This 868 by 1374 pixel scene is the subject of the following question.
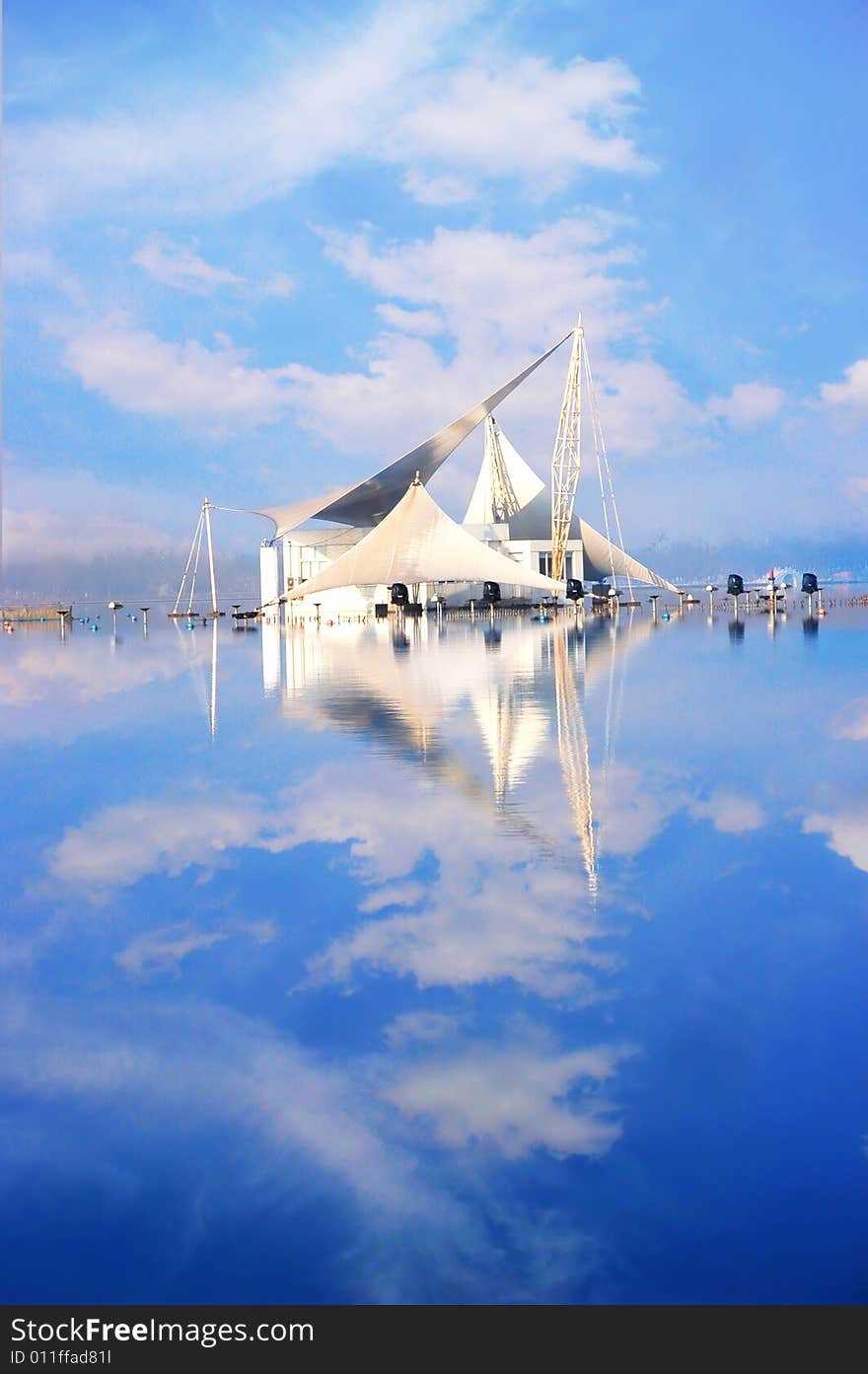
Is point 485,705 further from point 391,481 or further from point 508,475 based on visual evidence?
point 508,475

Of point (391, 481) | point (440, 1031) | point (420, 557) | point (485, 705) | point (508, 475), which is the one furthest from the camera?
point (508, 475)

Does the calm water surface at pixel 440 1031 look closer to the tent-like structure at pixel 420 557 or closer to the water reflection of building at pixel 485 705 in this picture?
the water reflection of building at pixel 485 705

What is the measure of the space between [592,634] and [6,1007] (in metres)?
33.4

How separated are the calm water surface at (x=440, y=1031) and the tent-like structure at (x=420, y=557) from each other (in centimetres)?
3660

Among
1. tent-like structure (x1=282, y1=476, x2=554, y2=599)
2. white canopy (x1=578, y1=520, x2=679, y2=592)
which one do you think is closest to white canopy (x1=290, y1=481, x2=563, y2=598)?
tent-like structure (x1=282, y1=476, x2=554, y2=599)

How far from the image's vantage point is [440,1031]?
15.2 feet

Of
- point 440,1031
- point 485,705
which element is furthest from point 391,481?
point 440,1031

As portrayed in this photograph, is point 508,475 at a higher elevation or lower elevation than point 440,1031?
higher

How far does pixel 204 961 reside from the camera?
5.63 m

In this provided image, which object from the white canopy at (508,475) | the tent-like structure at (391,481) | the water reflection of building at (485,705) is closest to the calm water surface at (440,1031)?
the water reflection of building at (485,705)

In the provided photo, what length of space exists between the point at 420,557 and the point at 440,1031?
43581 millimetres

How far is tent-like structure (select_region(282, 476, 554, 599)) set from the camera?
4744 centimetres

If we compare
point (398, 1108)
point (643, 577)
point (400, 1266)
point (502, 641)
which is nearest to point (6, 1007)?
point (398, 1108)

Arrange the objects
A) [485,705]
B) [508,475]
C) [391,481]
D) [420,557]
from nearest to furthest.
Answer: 1. [485,705]
2. [420,557]
3. [391,481]
4. [508,475]
